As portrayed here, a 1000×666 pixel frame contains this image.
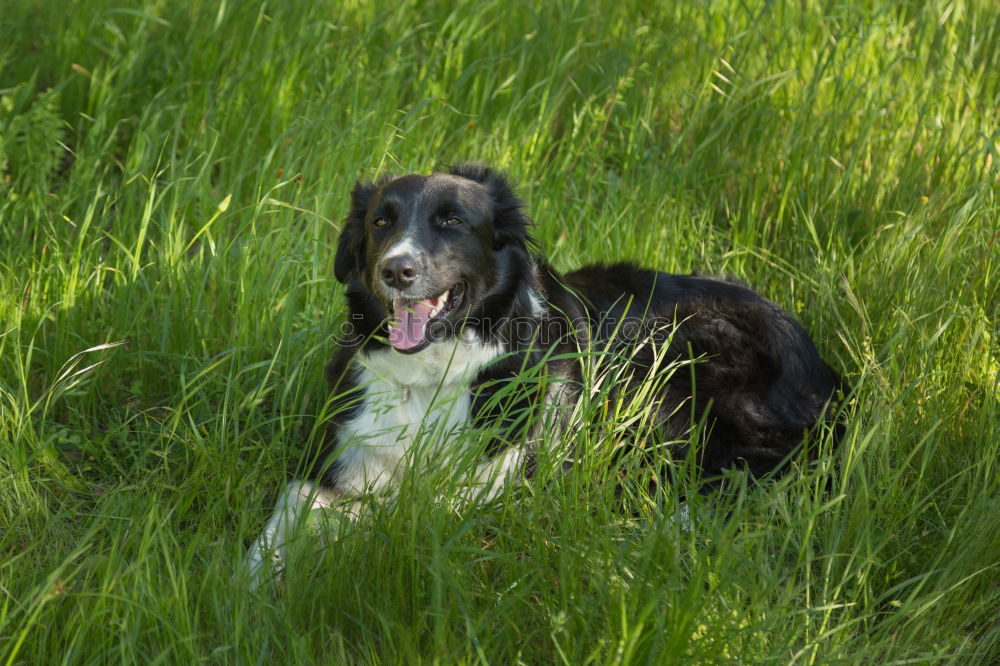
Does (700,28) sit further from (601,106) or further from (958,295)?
(958,295)

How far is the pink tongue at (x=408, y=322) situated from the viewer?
3.17 metres

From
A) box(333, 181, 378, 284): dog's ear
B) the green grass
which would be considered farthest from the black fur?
the green grass

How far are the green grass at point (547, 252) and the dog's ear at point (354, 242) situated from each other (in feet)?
0.97

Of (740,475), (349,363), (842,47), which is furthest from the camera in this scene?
(842,47)

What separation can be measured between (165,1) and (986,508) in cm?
471

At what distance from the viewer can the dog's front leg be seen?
2670 millimetres

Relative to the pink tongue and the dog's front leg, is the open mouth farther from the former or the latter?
the dog's front leg

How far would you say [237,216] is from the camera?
177 inches

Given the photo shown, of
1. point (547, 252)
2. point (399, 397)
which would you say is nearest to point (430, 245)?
point (399, 397)

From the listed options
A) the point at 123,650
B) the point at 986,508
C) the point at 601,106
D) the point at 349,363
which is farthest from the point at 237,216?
the point at 986,508

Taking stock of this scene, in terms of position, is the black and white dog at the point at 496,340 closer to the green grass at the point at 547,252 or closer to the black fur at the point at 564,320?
the black fur at the point at 564,320

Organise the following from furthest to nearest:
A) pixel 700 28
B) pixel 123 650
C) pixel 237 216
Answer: pixel 700 28 < pixel 237 216 < pixel 123 650

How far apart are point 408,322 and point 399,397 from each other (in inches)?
10.6

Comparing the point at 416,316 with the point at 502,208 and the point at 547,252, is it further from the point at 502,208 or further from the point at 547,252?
the point at 547,252
